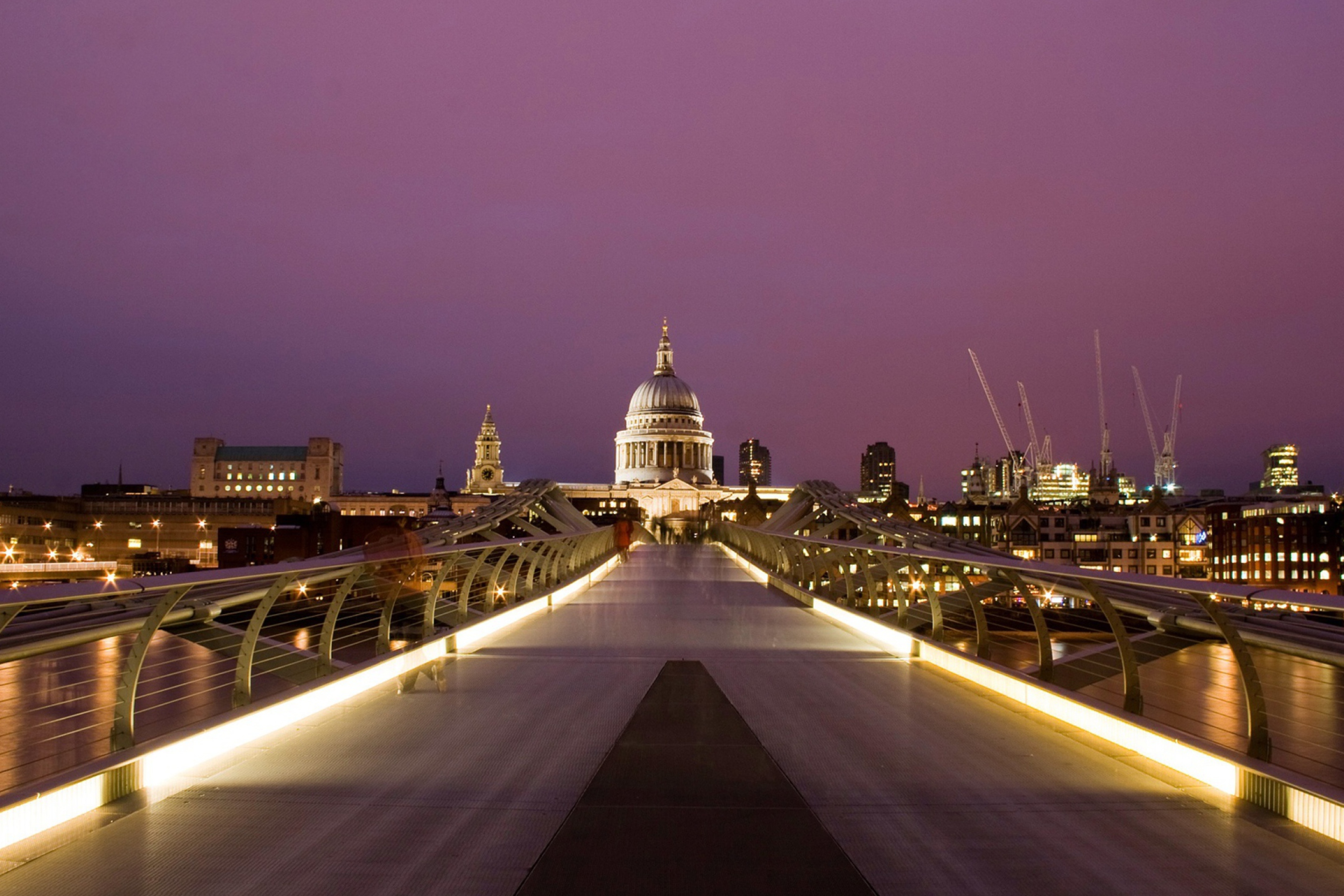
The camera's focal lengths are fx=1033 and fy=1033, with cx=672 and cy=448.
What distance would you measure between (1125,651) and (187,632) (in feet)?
21.2

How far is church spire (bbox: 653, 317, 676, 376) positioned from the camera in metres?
184

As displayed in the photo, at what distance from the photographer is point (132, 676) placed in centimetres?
514

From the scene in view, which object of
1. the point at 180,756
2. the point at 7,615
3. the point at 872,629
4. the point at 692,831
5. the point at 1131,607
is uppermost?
the point at 7,615

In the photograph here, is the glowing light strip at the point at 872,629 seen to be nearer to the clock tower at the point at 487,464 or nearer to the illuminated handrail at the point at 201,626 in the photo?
the illuminated handrail at the point at 201,626

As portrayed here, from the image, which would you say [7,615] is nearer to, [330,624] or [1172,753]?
[330,624]

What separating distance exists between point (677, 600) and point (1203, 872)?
1461cm

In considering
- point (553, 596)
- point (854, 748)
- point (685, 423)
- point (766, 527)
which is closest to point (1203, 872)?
point (854, 748)

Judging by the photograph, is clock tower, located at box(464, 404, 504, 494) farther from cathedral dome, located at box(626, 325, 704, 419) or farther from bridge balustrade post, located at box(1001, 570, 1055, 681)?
bridge balustrade post, located at box(1001, 570, 1055, 681)

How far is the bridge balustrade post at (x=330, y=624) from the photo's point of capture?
761 cm

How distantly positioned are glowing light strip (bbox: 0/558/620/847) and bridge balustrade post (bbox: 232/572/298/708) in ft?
0.53

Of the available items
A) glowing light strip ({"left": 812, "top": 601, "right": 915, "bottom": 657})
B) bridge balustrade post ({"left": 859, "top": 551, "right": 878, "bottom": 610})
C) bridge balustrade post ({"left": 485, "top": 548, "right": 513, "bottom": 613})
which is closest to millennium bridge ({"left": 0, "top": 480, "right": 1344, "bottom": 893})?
glowing light strip ({"left": 812, "top": 601, "right": 915, "bottom": 657})

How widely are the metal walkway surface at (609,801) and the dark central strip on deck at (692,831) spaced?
0.14ft

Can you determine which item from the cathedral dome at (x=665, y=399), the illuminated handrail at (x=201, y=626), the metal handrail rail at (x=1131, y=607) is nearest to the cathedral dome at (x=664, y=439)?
the cathedral dome at (x=665, y=399)

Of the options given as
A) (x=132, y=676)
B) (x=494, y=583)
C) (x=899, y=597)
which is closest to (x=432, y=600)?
(x=494, y=583)
